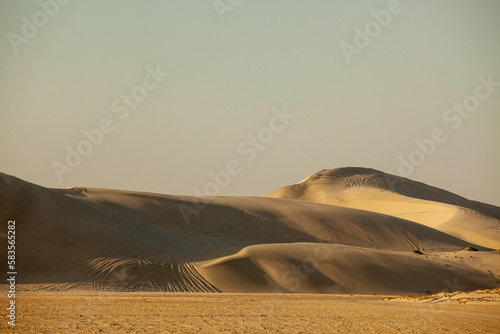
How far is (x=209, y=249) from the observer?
95.2ft

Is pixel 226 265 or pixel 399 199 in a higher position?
pixel 226 265

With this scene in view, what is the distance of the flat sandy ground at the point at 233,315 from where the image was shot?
1255 cm

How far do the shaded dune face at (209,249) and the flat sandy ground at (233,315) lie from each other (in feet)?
12.2

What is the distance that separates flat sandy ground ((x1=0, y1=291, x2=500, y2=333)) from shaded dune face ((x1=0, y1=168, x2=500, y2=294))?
372 cm

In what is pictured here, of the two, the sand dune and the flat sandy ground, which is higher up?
the flat sandy ground

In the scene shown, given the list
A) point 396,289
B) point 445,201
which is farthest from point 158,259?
point 445,201

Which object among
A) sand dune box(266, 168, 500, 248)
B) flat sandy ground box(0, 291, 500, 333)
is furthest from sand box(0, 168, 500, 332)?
sand dune box(266, 168, 500, 248)

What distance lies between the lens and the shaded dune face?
25.0m

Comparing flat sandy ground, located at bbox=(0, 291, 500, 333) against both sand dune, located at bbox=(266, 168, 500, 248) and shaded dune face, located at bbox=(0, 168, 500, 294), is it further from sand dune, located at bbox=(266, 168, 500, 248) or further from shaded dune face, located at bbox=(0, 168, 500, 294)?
sand dune, located at bbox=(266, 168, 500, 248)

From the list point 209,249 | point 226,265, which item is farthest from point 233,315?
point 209,249

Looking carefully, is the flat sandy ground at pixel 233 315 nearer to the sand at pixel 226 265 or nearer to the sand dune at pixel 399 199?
the sand at pixel 226 265

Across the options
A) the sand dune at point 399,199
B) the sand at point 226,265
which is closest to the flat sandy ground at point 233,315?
the sand at point 226,265

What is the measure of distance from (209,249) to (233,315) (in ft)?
45.7

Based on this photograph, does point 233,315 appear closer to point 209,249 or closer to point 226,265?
point 226,265
